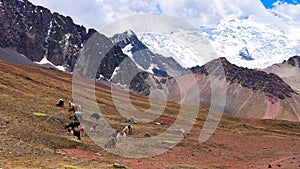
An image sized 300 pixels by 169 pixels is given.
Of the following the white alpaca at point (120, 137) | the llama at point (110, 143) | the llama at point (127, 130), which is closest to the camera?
the llama at point (110, 143)

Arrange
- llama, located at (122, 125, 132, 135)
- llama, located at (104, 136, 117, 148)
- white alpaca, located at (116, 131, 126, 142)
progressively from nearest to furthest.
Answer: llama, located at (104, 136, 117, 148)
white alpaca, located at (116, 131, 126, 142)
llama, located at (122, 125, 132, 135)

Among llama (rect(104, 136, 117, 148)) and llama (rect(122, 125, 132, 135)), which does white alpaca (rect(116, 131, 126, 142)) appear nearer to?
llama (rect(122, 125, 132, 135))

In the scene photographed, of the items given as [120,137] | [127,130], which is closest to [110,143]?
[120,137]

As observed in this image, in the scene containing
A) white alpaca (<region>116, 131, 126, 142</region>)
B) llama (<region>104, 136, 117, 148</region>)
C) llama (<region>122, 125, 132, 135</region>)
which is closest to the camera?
llama (<region>104, 136, 117, 148</region>)

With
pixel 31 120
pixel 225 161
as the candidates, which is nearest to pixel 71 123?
pixel 31 120

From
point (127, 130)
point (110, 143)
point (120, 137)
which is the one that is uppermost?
point (127, 130)

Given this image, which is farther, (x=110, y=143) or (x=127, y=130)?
(x=127, y=130)

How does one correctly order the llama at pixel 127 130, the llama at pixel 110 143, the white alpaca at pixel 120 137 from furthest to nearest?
the llama at pixel 127 130 → the white alpaca at pixel 120 137 → the llama at pixel 110 143

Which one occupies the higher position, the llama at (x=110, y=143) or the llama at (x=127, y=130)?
the llama at (x=127, y=130)

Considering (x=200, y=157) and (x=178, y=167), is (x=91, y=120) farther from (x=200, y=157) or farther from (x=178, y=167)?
(x=178, y=167)

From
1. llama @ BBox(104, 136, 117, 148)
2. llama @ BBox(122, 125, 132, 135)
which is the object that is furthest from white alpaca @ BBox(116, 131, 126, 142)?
llama @ BBox(104, 136, 117, 148)

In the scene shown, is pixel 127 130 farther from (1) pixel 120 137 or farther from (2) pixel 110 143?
(2) pixel 110 143

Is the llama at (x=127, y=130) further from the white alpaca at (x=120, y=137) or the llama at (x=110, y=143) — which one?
the llama at (x=110, y=143)

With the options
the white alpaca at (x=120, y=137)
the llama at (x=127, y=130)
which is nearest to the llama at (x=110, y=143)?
the white alpaca at (x=120, y=137)
